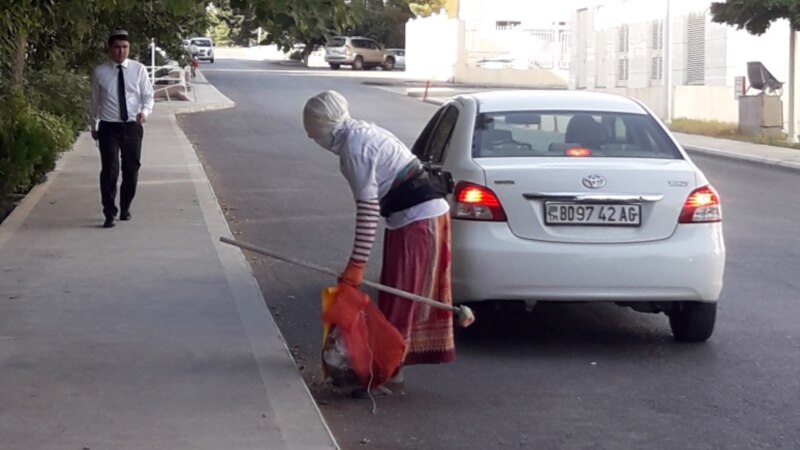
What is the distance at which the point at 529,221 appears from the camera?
7555 millimetres

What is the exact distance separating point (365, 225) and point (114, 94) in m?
6.51

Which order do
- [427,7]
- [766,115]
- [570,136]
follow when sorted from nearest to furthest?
1. [570,136]
2. [766,115]
3. [427,7]

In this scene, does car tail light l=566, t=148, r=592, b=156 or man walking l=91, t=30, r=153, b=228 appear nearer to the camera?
car tail light l=566, t=148, r=592, b=156

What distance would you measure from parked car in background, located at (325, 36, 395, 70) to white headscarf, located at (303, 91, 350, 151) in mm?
58583

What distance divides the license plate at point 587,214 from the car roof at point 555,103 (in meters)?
1.08

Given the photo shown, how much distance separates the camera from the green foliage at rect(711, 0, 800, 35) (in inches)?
909

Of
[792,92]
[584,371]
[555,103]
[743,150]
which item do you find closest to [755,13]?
[792,92]

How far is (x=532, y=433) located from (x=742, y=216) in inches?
357

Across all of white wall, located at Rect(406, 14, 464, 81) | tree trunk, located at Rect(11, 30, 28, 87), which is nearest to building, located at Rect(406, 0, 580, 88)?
white wall, located at Rect(406, 14, 464, 81)

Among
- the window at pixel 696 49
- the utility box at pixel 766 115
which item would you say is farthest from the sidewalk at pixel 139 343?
the window at pixel 696 49

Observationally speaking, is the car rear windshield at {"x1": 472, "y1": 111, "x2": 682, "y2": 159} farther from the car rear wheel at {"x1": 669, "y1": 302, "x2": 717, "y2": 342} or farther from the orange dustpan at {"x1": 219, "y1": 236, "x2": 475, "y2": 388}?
the orange dustpan at {"x1": 219, "y1": 236, "x2": 475, "y2": 388}

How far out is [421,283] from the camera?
262 inches

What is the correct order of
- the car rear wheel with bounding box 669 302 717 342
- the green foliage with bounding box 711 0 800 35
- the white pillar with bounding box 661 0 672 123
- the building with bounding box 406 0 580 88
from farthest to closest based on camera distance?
1. the building with bounding box 406 0 580 88
2. the white pillar with bounding box 661 0 672 123
3. the green foliage with bounding box 711 0 800 35
4. the car rear wheel with bounding box 669 302 717 342

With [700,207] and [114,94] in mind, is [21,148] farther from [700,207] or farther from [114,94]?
[700,207]
